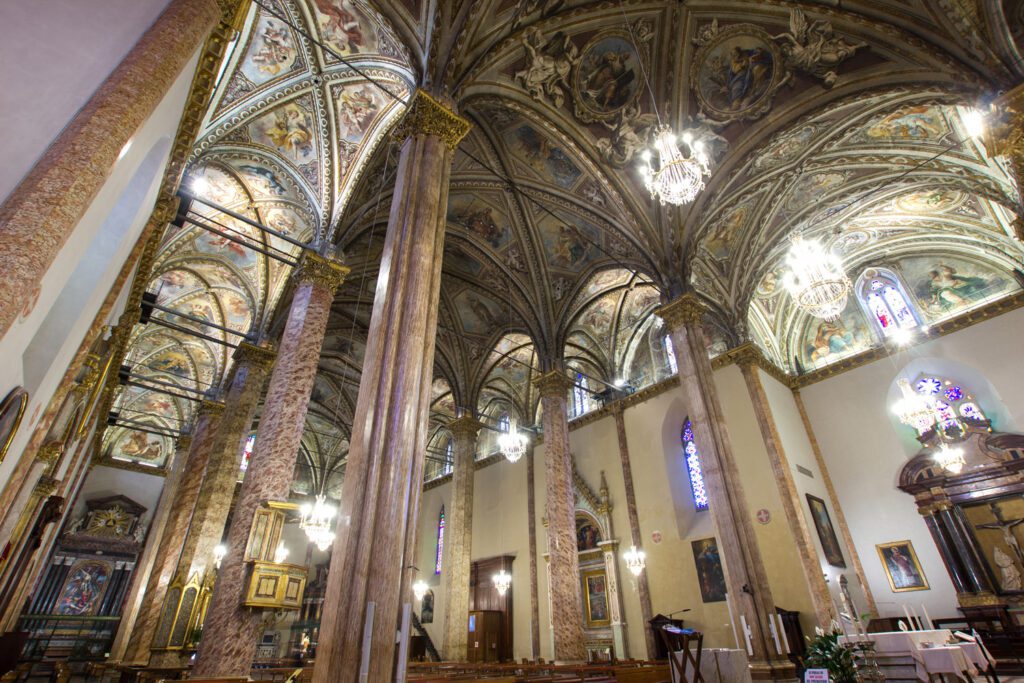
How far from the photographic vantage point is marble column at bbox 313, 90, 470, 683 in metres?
4.07

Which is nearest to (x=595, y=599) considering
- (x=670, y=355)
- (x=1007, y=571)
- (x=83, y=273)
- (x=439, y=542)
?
(x=670, y=355)

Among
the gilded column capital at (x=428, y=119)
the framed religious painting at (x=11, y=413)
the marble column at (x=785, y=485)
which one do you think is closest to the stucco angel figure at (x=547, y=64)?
the gilded column capital at (x=428, y=119)

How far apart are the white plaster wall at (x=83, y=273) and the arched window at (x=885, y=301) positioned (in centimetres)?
1717

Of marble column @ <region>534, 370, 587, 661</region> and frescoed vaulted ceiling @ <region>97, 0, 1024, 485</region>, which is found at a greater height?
frescoed vaulted ceiling @ <region>97, 0, 1024, 485</region>

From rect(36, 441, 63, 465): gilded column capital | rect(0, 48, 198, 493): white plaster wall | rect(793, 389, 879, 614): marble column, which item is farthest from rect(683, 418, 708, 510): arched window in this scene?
rect(36, 441, 63, 465): gilded column capital

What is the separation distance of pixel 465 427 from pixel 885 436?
12257 millimetres

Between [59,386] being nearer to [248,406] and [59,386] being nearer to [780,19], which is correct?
[248,406]

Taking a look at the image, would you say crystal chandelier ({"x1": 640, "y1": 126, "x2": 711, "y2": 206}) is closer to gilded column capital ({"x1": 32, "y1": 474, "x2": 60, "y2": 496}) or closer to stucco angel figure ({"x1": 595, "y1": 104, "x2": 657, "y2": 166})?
stucco angel figure ({"x1": 595, "y1": 104, "x2": 657, "y2": 166})

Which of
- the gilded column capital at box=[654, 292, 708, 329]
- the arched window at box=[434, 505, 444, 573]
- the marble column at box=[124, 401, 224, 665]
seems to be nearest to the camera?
the marble column at box=[124, 401, 224, 665]

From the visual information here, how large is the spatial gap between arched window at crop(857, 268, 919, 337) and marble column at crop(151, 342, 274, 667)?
1707 centimetres

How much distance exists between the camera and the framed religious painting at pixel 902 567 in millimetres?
11719

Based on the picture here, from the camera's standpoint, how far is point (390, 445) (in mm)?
4875

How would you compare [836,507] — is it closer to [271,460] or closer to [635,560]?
[635,560]

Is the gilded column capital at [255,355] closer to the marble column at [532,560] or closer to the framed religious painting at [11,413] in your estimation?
the framed religious painting at [11,413]
